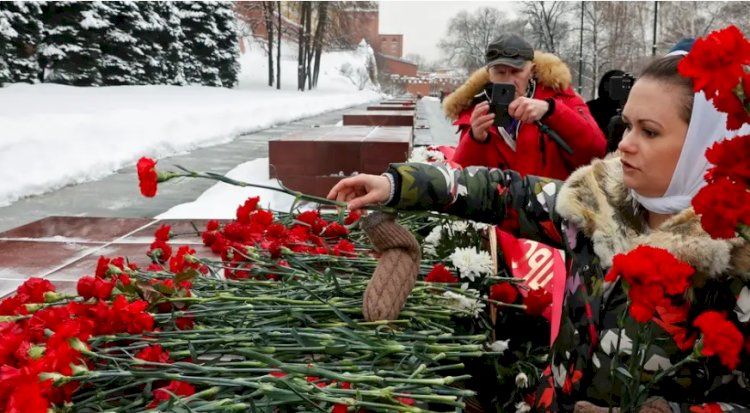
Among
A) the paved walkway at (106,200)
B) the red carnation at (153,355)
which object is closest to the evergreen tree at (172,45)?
the paved walkway at (106,200)

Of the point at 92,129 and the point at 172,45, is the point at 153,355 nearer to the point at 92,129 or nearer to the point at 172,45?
the point at 92,129

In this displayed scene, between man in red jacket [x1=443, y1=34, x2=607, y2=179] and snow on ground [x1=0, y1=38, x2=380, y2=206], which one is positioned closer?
man in red jacket [x1=443, y1=34, x2=607, y2=179]

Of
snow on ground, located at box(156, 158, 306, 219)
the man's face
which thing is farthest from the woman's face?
snow on ground, located at box(156, 158, 306, 219)

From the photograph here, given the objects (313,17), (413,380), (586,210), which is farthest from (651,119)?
(313,17)

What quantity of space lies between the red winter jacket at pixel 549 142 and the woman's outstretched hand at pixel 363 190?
168cm

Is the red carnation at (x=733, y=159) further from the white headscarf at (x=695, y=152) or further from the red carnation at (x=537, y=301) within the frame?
the red carnation at (x=537, y=301)

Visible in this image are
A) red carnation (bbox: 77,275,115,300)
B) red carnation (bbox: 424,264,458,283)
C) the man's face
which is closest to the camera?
red carnation (bbox: 77,275,115,300)

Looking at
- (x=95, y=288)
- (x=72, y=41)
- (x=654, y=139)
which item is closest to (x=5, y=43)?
(x=72, y=41)

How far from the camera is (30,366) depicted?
1080 mm

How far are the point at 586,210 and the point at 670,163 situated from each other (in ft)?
0.72

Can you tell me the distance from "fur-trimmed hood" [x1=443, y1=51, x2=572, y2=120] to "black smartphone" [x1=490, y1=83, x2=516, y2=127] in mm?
296

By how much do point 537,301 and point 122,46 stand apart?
2385 centimetres

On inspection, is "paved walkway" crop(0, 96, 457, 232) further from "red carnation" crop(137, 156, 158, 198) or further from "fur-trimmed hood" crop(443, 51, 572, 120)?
"red carnation" crop(137, 156, 158, 198)

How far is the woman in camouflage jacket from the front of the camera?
133cm
